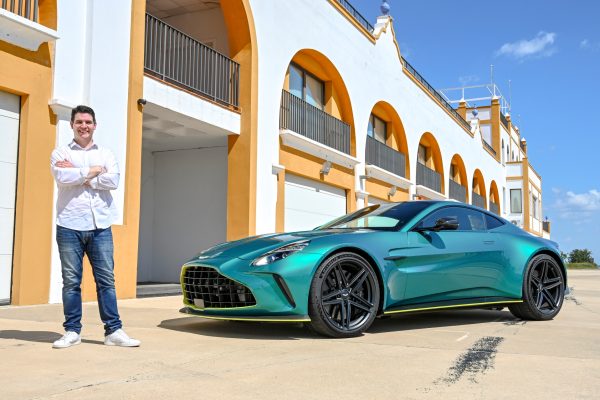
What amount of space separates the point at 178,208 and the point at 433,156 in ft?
54.2

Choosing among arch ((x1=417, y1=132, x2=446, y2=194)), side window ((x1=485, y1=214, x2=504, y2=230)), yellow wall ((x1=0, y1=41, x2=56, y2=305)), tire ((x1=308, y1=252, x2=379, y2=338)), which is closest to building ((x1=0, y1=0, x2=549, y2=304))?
yellow wall ((x1=0, y1=41, x2=56, y2=305))

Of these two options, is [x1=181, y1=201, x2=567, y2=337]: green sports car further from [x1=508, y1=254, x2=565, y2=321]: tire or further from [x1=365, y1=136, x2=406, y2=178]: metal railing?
[x1=365, y1=136, x2=406, y2=178]: metal railing

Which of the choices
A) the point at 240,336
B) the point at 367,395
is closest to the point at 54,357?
the point at 240,336

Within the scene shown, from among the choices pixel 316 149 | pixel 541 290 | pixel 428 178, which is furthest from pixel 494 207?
pixel 541 290

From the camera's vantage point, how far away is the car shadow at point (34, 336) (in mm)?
4523

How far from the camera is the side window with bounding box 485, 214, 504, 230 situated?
249 inches

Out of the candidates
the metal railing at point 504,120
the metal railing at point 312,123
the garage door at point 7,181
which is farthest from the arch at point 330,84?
the metal railing at point 504,120

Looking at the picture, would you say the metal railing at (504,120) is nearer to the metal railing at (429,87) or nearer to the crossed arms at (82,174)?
the metal railing at (429,87)

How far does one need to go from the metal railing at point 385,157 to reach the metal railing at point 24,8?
39.8ft

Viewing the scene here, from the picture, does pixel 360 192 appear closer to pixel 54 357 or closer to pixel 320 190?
pixel 320 190

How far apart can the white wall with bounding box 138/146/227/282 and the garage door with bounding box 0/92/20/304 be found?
5.49 m

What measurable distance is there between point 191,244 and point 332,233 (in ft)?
26.4

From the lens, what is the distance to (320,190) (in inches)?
608

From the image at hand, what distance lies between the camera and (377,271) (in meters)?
5.08
